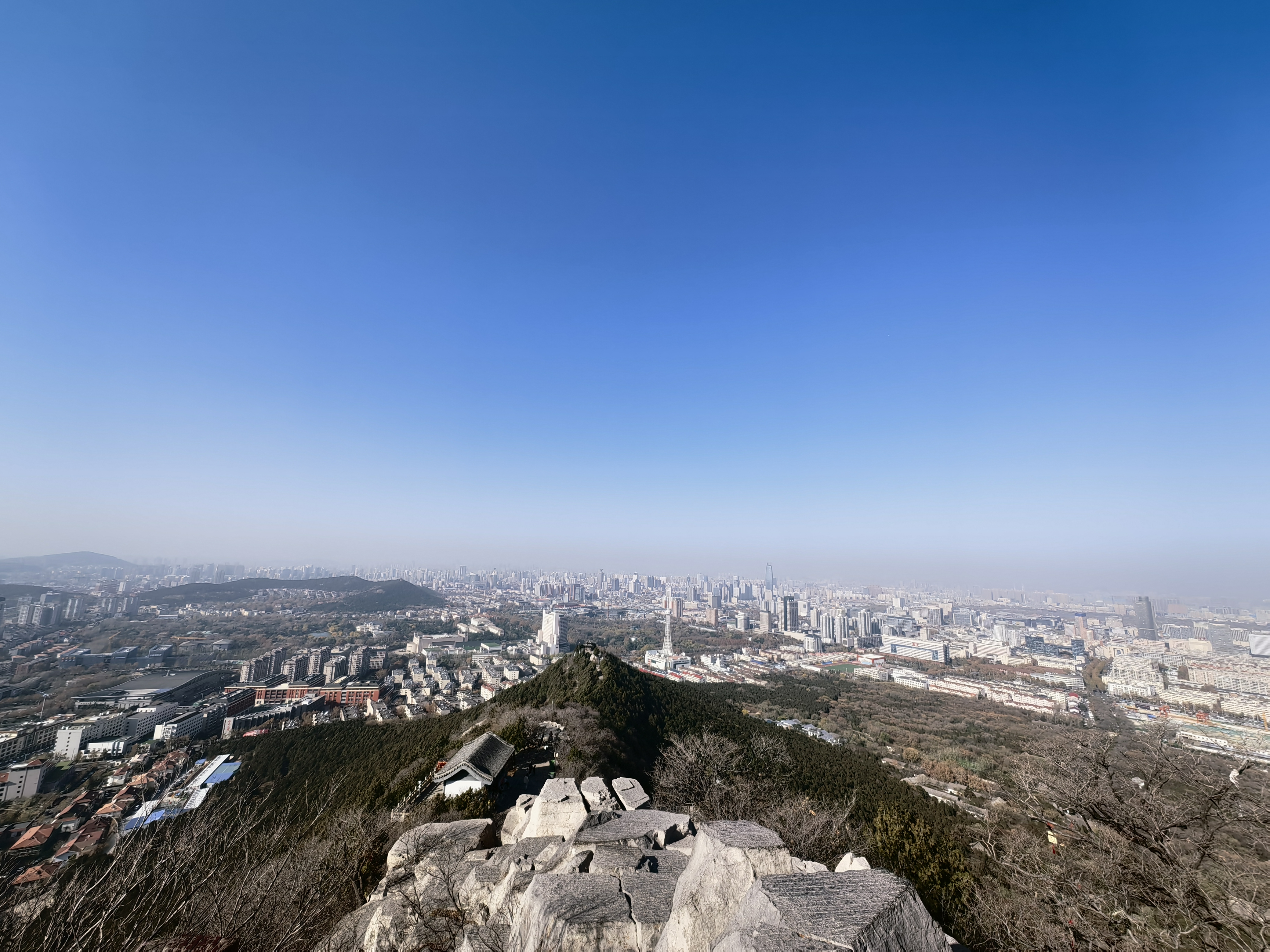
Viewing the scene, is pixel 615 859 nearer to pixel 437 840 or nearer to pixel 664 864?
pixel 664 864

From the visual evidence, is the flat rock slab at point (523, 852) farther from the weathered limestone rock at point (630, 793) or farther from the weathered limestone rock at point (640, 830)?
the weathered limestone rock at point (630, 793)

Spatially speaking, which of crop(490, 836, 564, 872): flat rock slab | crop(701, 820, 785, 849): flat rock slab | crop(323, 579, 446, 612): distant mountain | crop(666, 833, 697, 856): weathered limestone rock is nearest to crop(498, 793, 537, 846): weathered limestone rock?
crop(490, 836, 564, 872): flat rock slab

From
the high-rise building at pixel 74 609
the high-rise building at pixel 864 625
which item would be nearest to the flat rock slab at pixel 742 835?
the high-rise building at pixel 864 625

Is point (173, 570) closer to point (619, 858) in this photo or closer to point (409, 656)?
point (409, 656)

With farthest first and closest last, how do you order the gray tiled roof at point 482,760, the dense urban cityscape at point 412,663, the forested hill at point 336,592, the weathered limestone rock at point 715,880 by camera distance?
the forested hill at point 336,592 < the dense urban cityscape at point 412,663 < the gray tiled roof at point 482,760 < the weathered limestone rock at point 715,880

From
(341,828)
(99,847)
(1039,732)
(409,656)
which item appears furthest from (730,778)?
(409,656)

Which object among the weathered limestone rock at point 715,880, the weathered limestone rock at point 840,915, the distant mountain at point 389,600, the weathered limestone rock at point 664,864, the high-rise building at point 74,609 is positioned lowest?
the distant mountain at point 389,600
